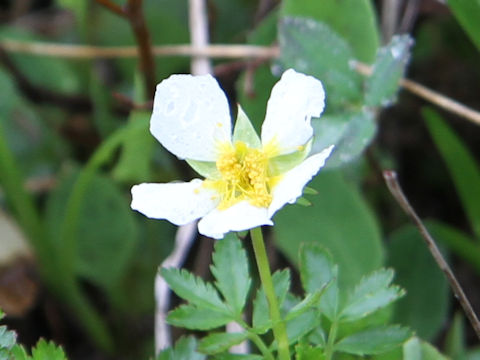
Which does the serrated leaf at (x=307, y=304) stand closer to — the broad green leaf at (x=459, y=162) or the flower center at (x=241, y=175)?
the flower center at (x=241, y=175)

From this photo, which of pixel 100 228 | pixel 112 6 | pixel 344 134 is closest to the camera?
pixel 344 134

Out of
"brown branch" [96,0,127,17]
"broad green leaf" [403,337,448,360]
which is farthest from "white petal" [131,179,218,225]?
"brown branch" [96,0,127,17]

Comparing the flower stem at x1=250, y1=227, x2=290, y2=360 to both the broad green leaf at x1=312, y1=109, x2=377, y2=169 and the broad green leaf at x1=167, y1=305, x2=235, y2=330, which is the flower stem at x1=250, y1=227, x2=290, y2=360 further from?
the broad green leaf at x1=312, y1=109, x2=377, y2=169

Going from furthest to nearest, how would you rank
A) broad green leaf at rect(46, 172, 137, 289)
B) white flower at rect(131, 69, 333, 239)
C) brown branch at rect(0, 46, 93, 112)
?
brown branch at rect(0, 46, 93, 112), broad green leaf at rect(46, 172, 137, 289), white flower at rect(131, 69, 333, 239)

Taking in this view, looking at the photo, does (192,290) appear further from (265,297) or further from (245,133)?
(245,133)

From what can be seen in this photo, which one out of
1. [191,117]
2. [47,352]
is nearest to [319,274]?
[191,117]
